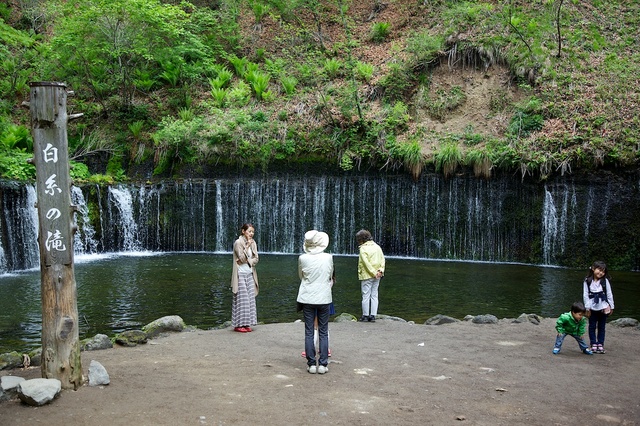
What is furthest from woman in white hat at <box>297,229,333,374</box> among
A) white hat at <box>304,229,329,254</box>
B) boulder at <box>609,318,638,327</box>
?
boulder at <box>609,318,638,327</box>

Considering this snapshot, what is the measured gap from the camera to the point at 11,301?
37.6 ft

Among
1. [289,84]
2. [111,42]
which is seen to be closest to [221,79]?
[289,84]

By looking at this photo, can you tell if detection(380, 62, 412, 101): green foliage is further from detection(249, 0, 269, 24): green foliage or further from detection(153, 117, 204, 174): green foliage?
detection(249, 0, 269, 24): green foliage

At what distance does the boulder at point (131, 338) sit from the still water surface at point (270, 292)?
1.56 metres

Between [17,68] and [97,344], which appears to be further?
[17,68]

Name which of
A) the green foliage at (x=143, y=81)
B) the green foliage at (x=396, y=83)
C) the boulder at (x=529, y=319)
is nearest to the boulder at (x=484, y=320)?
the boulder at (x=529, y=319)

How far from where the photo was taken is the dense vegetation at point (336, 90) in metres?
19.1

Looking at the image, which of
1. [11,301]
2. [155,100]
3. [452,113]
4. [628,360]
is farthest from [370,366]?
[155,100]

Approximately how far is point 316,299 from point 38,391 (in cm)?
271

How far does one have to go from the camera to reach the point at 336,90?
23.4 metres

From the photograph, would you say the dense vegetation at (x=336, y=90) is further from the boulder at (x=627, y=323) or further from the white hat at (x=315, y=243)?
the white hat at (x=315, y=243)

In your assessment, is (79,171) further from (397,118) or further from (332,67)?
(397,118)

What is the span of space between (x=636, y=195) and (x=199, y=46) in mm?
18045

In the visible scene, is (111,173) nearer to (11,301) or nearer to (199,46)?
(199,46)
